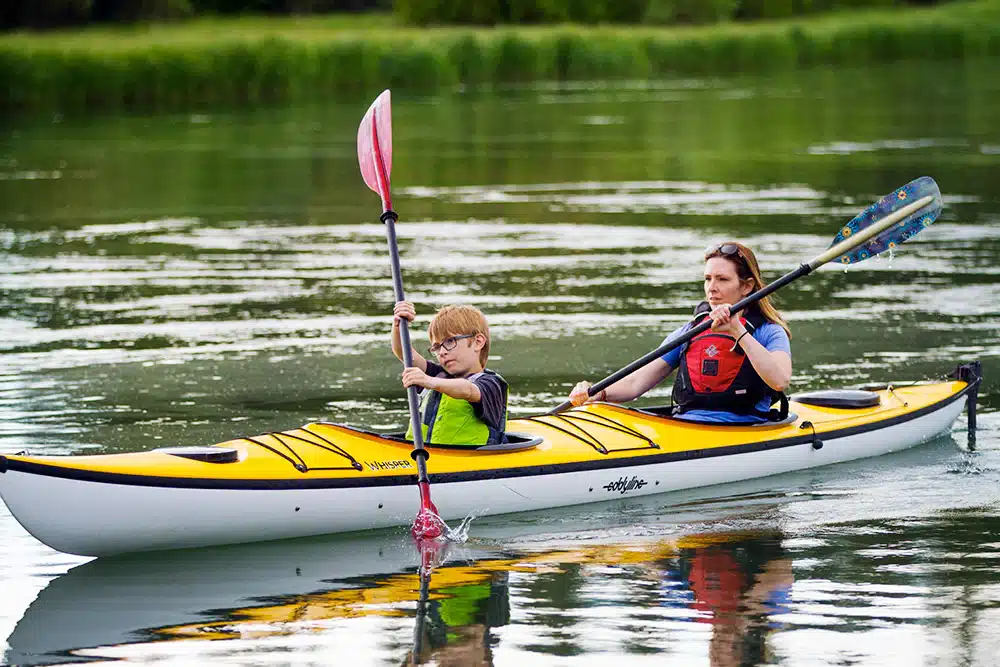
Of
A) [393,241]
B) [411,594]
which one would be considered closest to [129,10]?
[393,241]

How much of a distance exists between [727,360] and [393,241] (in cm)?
150

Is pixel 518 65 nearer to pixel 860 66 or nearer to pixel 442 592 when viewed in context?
pixel 860 66

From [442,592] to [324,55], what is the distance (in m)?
29.0

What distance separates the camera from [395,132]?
1019 inches

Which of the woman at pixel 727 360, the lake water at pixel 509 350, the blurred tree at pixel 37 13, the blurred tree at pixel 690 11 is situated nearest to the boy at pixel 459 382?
the lake water at pixel 509 350

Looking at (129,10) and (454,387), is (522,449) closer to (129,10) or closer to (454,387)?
(454,387)

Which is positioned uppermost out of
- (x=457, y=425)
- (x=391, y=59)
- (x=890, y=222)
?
(x=391, y=59)

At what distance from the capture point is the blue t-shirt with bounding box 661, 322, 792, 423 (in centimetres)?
762

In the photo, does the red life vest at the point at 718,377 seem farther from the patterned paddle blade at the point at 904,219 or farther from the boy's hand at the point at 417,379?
the boy's hand at the point at 417,379

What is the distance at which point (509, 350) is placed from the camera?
10.8 metres

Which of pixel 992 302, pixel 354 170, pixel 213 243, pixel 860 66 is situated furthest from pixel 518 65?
pixel 992 302

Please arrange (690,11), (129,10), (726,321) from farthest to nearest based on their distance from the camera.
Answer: (129,10), (690,11), (726,321)

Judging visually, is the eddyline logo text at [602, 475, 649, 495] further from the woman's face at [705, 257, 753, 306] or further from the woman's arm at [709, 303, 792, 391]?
the woman's face at [705, 257, 753, 306]

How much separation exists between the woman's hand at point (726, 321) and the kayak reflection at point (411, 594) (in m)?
0.87
